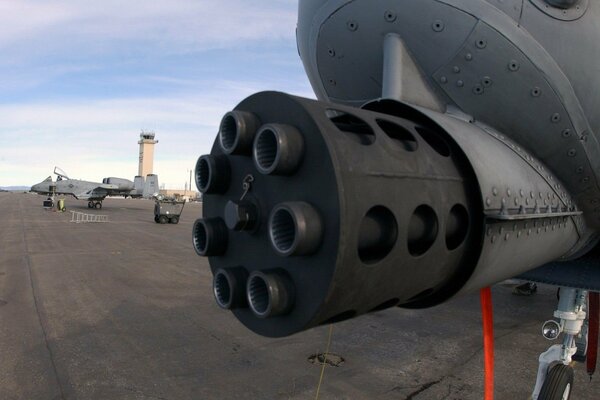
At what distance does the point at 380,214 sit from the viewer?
1.28 meters

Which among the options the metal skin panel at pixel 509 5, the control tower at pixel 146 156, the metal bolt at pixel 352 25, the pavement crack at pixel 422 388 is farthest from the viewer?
the control tower at pixel 146 156

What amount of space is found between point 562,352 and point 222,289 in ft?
12.2

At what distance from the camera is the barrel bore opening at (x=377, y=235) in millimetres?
1242

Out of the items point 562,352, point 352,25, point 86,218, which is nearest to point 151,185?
point 86,218

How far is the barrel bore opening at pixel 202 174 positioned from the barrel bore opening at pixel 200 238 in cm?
13

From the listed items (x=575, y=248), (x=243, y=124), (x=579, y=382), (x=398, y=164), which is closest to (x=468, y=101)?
(x=398, y=164)

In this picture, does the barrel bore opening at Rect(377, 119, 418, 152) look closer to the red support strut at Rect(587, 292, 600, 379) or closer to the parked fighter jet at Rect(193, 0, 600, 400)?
the parked fighter jet at Rect(193, 0, 600, 400)

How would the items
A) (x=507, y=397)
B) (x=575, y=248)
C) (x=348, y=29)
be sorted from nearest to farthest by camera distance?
(x=348, y=29), (x=575, y=248), (x=507, y=397)

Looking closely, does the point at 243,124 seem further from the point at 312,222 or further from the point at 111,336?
the point at 111,336

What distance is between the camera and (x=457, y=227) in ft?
5.17

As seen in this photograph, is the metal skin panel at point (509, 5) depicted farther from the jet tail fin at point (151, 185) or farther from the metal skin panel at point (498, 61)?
the jet tail fin at point (151, 185)

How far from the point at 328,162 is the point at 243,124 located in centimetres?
36

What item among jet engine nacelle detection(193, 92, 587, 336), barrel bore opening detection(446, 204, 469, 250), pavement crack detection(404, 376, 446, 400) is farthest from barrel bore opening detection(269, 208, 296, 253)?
pavement crack detection(404, 376, 446, 400)

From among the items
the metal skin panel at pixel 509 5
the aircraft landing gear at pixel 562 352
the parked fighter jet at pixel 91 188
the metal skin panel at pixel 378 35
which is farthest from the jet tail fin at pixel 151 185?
the metal skin panel at pixel 509 5
